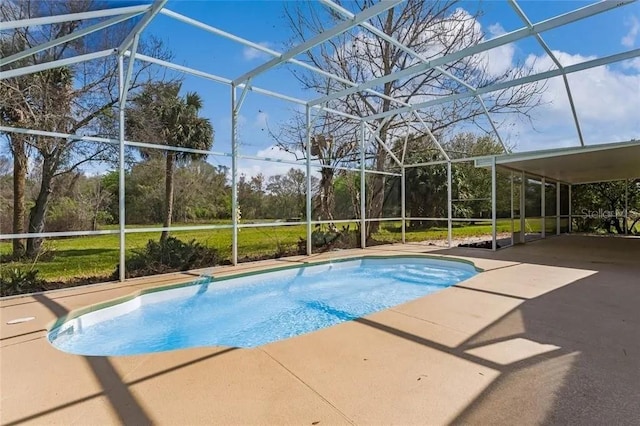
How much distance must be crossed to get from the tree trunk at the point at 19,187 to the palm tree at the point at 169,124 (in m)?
1.65

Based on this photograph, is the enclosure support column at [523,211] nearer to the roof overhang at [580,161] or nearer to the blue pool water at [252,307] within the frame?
the roof overhang at [580,161]

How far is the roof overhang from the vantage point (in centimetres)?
778

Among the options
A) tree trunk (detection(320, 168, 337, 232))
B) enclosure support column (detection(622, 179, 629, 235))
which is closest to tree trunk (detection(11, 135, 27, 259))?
tree trunk (detection(320, 168, 337, 232))

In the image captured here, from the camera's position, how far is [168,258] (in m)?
6.65

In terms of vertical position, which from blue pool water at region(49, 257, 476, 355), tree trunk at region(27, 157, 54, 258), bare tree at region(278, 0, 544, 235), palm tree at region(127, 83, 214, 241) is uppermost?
bare tree at region(278, 0, 544, 235)

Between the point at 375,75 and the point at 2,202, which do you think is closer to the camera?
the point at 2,202

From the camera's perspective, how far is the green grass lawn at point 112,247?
5785 millimetres

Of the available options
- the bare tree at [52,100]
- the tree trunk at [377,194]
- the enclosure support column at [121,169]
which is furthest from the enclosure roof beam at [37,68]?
the tree trunk at [377,194]

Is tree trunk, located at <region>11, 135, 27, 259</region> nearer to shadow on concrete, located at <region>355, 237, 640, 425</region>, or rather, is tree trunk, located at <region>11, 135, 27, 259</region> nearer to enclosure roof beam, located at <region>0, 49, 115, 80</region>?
enclosure roof beam, located at <region>0, 49, 115, 80</region>

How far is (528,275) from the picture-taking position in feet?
19.5

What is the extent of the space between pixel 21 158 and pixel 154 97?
2.75m

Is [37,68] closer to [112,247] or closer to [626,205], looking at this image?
[112,247]

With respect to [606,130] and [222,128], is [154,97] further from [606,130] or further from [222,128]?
[606,130]

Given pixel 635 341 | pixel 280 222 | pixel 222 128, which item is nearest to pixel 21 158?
pixel 222 128
